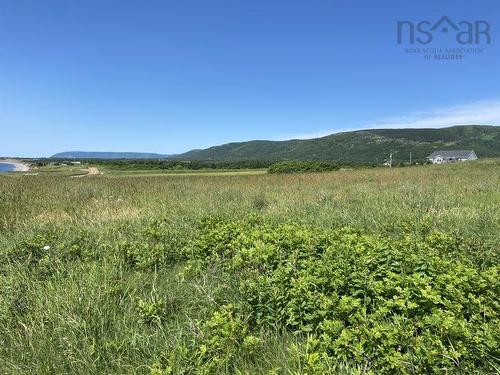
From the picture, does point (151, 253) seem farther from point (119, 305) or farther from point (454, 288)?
point (454, 288)

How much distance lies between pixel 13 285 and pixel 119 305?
1.43 metres

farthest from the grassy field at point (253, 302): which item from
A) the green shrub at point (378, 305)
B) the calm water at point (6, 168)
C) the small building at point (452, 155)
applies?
the small building at point (452, 155)

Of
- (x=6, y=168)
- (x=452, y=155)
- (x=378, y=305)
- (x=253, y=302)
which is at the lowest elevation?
(x=253, y=302)

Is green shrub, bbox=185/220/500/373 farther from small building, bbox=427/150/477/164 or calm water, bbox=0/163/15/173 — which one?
small building, bbox=427/150/477/164

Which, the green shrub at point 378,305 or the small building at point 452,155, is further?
the small building at point 452,155

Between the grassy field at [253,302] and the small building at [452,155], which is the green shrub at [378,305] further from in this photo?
the small building at [452,155]

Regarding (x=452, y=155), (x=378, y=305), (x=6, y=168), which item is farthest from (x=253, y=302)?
(x=452, y=155)

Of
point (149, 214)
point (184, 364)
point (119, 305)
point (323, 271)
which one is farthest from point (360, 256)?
point (149, 214)

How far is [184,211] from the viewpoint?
7.95m

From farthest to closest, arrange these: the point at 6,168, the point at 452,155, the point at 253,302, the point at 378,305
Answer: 1. the point at 452,155
2. the point at 6,168
3. the point at 253,302
4. the point at 378,305

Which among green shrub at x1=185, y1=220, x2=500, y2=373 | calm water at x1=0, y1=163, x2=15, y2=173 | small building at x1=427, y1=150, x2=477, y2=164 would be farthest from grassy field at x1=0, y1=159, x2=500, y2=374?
small building at x1=427, y1=150, x2=477, y2=164

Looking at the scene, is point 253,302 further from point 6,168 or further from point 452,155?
point 452,155

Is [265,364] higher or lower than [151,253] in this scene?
lower

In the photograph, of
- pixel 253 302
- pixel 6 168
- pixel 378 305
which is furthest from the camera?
pixel 6 168
